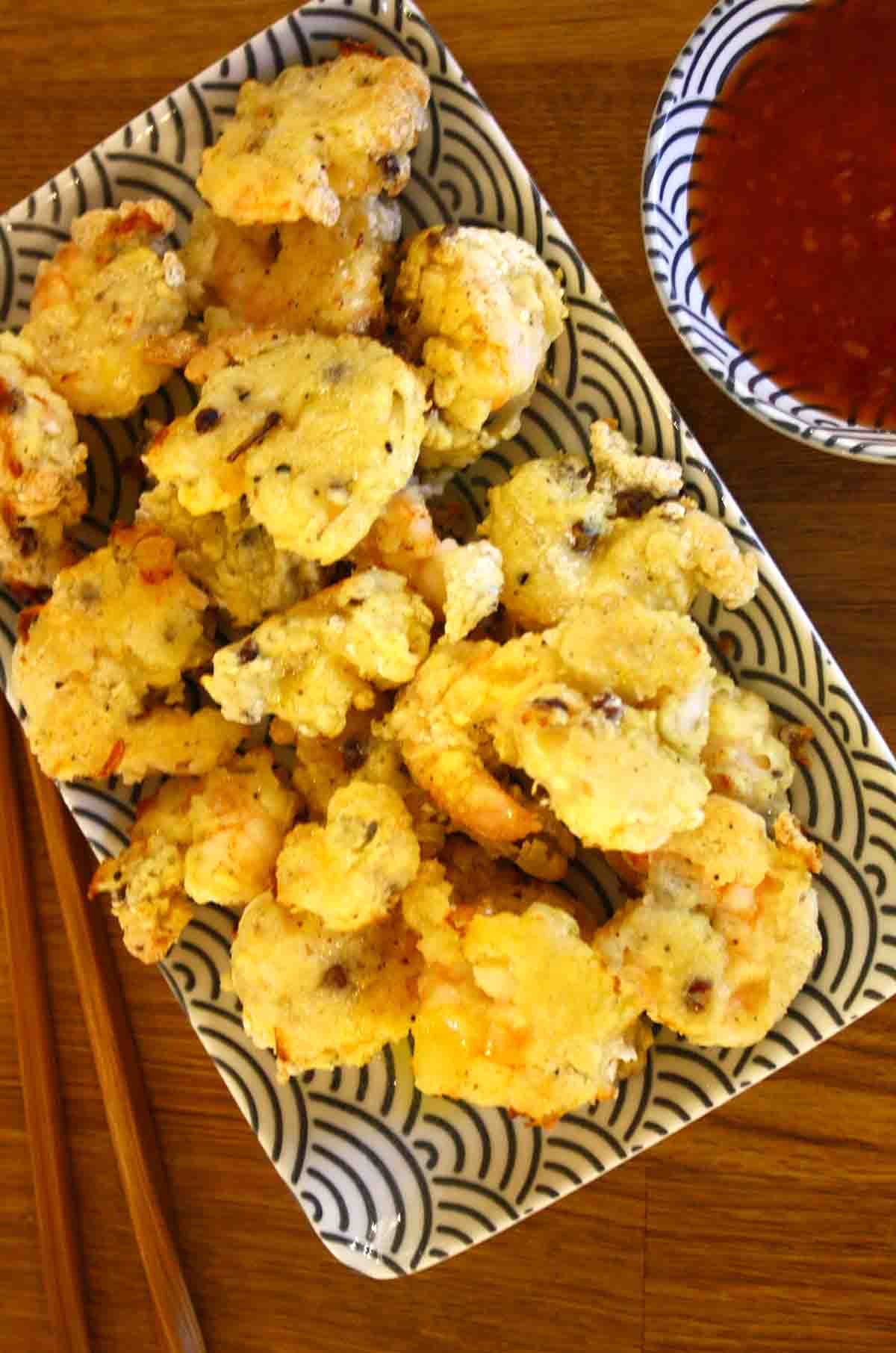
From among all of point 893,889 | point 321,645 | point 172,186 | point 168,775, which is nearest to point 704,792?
point 893,889

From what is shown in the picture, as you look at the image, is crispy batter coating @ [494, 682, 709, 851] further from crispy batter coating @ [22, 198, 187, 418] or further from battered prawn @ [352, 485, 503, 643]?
crispy batter coating @ [22, 198, 187, 418]

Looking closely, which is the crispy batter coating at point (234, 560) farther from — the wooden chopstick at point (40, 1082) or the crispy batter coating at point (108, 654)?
the wooden chopstick at point (40, 1082)

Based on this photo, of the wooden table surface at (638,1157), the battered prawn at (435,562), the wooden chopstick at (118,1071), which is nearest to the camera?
the battered prawn at (435,562)

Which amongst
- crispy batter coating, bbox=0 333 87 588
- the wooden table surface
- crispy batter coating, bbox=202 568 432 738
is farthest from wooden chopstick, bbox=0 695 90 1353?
crispy batter coating, bbox=202 568 432 738

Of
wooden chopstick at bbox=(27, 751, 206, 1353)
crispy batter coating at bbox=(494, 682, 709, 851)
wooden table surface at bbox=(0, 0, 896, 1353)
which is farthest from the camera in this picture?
wooden chopstick at bbox=(27, 751, 206, 1353)

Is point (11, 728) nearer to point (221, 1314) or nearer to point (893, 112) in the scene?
point (221, 1314)

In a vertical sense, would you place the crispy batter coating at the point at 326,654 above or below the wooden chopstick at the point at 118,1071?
above

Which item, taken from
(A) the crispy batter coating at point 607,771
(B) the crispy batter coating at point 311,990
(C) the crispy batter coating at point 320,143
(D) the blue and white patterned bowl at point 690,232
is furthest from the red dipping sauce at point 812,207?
(B) the crispy batter coating at point 311,990
